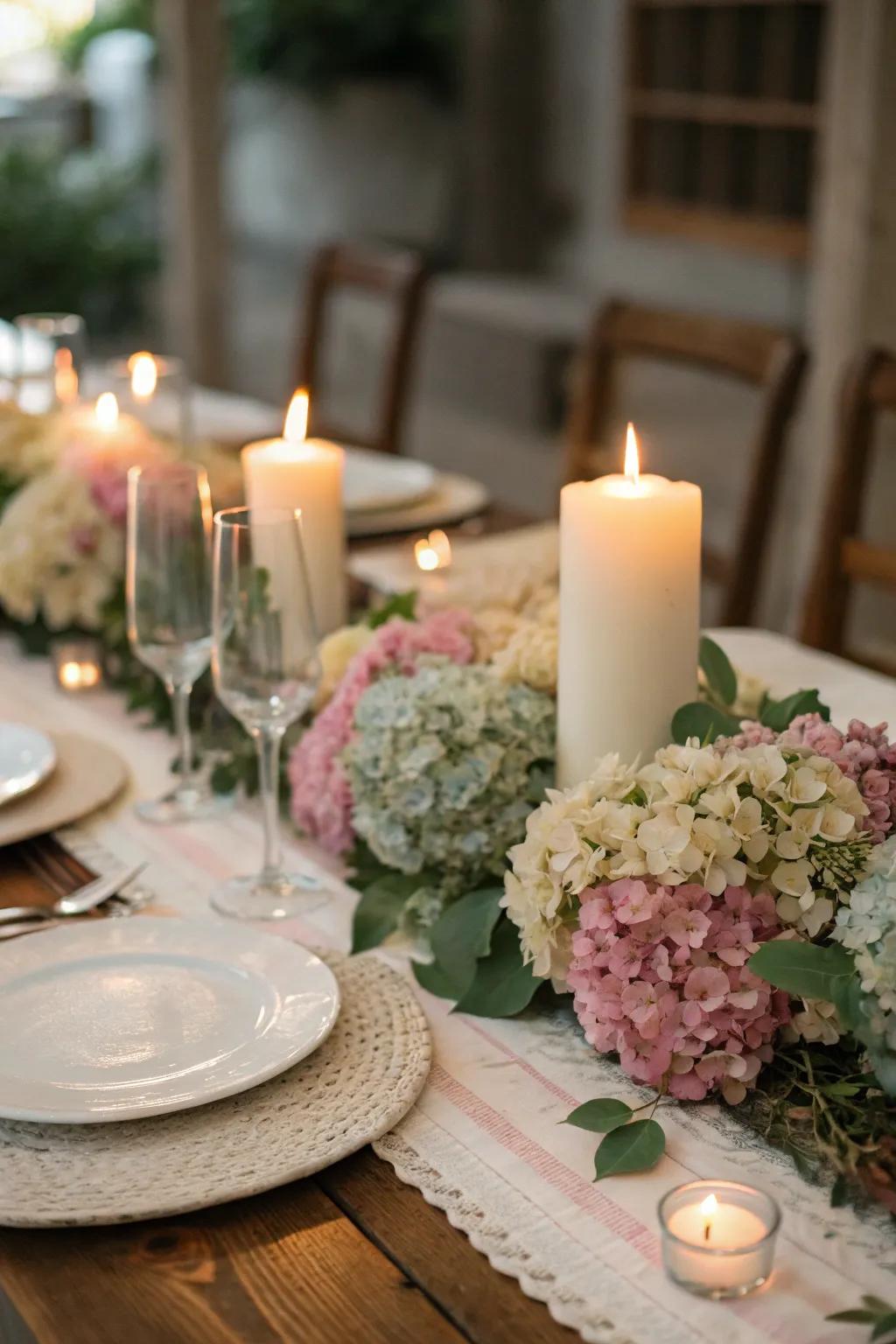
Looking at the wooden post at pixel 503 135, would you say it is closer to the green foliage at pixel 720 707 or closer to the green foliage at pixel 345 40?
the green foliage at pixel 345 40

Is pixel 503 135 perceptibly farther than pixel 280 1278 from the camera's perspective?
Yes

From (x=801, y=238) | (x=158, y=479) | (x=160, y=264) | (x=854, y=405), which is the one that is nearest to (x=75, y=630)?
(x=158, y=479)

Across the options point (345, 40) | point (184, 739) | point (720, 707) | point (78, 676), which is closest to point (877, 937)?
point (720, 707)

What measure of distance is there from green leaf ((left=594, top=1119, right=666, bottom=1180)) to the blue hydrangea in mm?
233

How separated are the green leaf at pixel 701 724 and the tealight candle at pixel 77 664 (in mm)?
747

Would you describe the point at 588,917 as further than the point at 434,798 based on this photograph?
No

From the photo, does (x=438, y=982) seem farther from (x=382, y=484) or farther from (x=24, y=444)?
(x=382, y=484)

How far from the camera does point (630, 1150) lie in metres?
0.77

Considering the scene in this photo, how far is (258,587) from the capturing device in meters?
1.00

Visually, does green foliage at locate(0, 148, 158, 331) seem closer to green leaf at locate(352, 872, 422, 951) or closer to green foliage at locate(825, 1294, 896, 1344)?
green leaf at locate(352, 872, 422, 951)

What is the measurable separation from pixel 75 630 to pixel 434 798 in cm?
71

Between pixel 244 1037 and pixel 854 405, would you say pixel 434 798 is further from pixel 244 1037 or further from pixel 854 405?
pixel 854 405

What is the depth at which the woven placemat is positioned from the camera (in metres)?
0.74

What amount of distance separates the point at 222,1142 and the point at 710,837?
0.28 meters
